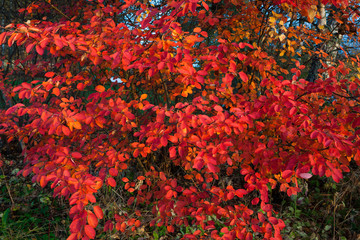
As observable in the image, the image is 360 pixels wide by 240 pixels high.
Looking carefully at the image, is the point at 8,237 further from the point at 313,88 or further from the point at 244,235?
the point at 313,88

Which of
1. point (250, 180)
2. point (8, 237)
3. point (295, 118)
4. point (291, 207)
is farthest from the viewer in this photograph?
point (291, 207)

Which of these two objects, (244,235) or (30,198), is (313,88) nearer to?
(244,235)

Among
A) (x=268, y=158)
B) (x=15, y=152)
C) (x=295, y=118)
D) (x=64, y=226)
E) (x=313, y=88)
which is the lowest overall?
(x=15, y=152)

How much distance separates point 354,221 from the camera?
9.70 ft

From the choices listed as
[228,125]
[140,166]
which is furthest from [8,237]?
[228,125]

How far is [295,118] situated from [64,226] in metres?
2.76

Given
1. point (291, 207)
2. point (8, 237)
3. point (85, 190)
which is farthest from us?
point (291, 207)

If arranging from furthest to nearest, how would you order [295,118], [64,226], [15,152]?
[15,152] < [64,226] < [295,118]

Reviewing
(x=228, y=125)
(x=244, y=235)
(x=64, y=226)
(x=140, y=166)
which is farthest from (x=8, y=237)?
(x=228, y=125)

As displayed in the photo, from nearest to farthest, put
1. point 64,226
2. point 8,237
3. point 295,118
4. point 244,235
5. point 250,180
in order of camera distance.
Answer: point 295,118 → point 244,235 → point 250,180 → point 8,237 → point 64,226

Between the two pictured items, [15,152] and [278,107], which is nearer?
[278,107]

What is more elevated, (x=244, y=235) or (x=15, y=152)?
(x=244, y=235)

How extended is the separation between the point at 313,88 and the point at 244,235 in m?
1.27

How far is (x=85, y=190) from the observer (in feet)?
5.10
